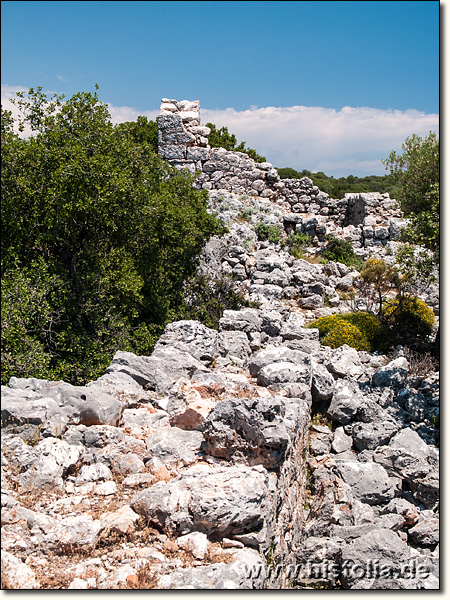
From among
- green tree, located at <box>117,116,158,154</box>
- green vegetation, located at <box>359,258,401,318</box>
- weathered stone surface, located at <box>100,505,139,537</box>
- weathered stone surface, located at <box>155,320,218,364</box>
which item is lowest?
weathered stone surface, located at <box>100,505,139,537</box>

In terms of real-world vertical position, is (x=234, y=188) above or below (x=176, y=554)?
above

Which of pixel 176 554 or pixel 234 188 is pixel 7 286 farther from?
pixel 234 188

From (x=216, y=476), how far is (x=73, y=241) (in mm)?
7279

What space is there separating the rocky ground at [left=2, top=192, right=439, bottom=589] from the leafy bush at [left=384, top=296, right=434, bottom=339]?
4305mm

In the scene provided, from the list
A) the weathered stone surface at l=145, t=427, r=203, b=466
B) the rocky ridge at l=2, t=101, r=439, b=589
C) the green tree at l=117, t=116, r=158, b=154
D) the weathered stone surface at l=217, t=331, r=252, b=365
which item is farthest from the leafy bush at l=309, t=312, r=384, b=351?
the green tree at l=117, t=116, r=158, b=154

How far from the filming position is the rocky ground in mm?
5141

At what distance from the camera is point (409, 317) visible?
56.0ft

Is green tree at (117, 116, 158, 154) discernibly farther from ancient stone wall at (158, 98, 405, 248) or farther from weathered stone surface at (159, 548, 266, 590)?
weathered stone surface at (159, 548, 266, 590)

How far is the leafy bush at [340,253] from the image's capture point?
75.0 ft

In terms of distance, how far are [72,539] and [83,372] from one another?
5.75m

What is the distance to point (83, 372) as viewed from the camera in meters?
10.6

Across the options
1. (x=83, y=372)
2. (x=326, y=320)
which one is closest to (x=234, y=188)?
(x=326, y=320)

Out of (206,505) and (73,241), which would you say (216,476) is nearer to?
(206,505)

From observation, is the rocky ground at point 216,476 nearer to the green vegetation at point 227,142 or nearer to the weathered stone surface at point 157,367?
the weathered stone surface at point 157,367
